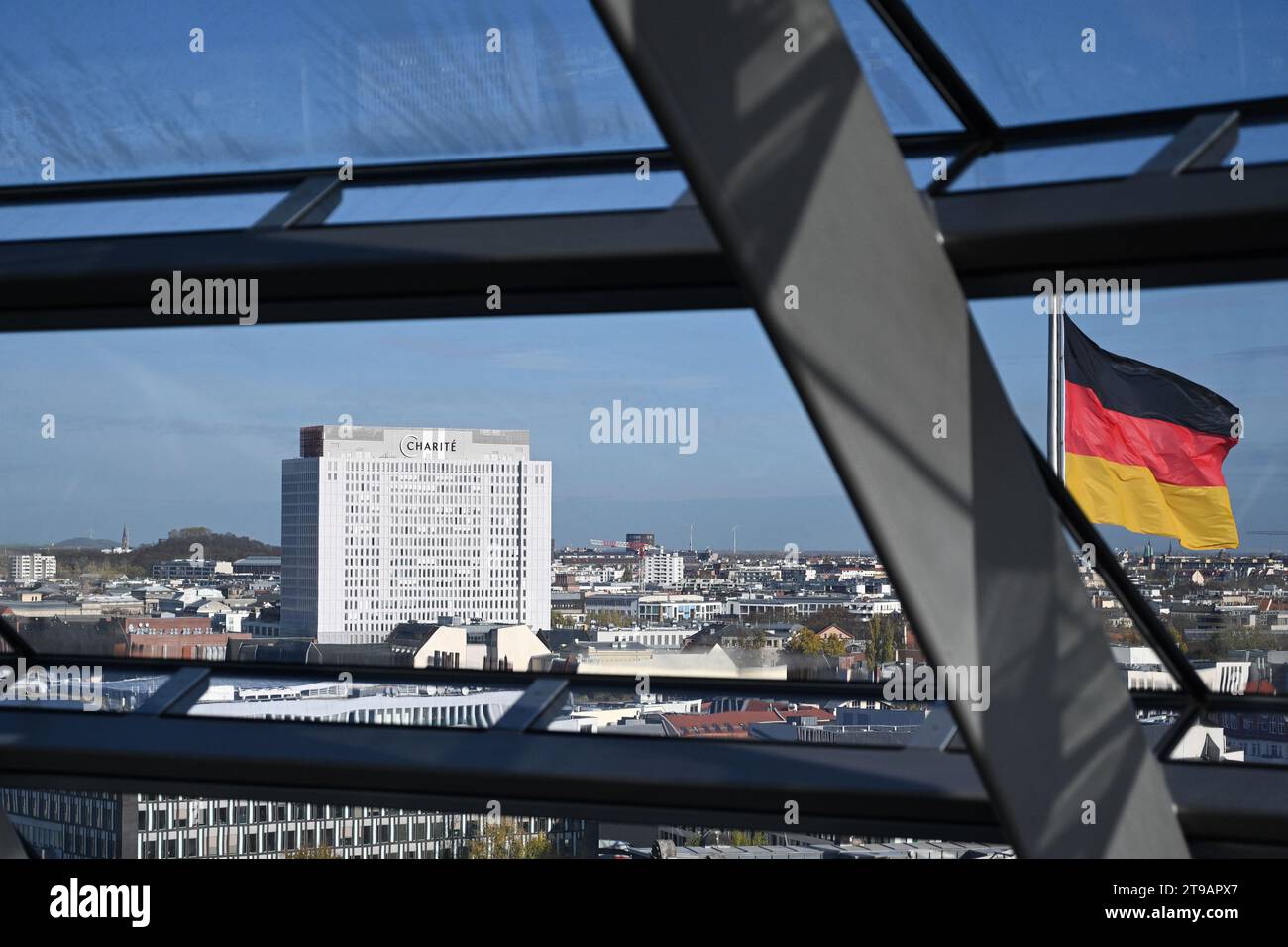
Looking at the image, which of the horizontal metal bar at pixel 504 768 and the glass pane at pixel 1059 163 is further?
the horizontal metal bar at pixel 504 768

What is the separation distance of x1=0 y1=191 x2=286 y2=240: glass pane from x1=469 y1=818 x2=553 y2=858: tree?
330cm

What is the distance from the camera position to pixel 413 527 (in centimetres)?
656

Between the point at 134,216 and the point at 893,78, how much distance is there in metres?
3.28

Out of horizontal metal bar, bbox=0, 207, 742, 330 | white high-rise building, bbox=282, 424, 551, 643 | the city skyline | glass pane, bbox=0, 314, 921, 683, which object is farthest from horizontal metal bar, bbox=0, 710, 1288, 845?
horizontal metal bar, bbox=0, 207, 742, 330

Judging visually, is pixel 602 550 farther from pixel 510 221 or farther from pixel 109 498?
pixel 109 498

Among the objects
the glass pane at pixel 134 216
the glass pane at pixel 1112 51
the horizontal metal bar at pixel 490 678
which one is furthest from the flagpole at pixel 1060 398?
the glass pane at pixel 134 216

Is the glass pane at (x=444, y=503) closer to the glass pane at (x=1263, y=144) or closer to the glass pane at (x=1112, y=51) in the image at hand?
the glass pane at (x=1112, y=51)

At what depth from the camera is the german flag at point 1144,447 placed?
5027 millimetres

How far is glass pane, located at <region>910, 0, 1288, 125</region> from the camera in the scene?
396cm

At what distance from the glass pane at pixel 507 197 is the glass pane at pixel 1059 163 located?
1.13 meters

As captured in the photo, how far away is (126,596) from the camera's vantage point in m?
7.03
